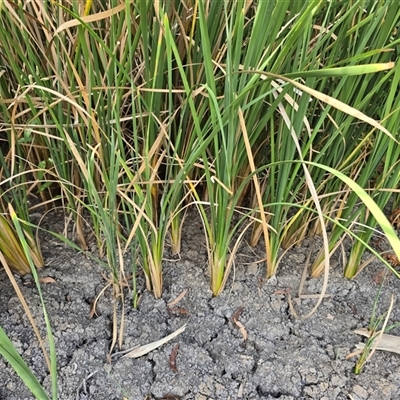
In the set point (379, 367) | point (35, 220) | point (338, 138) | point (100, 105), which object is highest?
point (100, 105)

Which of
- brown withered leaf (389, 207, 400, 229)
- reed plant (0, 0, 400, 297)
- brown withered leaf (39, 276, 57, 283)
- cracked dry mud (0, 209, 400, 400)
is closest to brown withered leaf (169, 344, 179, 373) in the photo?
cracked dry mud (0, 209, 400, 400)

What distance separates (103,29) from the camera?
679 mm

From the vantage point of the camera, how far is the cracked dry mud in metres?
0.70

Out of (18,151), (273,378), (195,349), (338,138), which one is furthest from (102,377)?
(338,138)

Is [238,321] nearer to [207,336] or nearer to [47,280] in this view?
[207,336]

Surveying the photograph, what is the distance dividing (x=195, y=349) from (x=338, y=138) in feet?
1.35

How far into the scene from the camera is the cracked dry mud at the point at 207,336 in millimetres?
695

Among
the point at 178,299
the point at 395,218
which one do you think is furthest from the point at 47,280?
the point at 395,218

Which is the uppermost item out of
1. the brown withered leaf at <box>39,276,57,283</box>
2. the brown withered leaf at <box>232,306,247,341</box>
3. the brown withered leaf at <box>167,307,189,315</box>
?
the brown withered leaf at <box>39,276,57,283</box>

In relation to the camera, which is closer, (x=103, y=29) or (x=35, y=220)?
(x=103, y=29)

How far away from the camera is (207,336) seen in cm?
76

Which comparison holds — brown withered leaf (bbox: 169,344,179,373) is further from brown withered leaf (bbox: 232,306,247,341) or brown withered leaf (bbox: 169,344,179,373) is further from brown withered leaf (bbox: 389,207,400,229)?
brown withered leaf (bbox: 389,207,400,229)

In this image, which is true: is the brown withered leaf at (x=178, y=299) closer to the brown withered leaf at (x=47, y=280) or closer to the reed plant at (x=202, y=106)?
the reed plant at (x=202, y=106)

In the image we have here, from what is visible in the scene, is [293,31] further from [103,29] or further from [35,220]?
[35,220]
